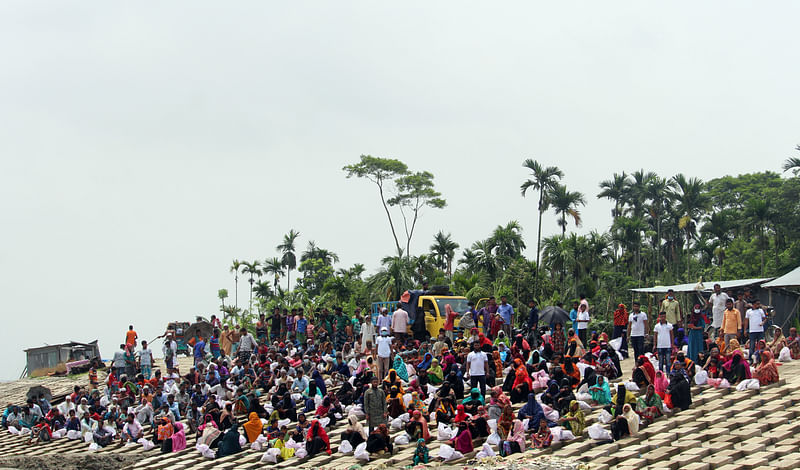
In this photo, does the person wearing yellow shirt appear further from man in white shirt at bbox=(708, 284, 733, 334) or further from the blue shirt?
the blue shirt

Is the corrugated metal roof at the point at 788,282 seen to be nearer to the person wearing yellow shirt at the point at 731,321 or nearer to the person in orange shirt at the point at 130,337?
the person wearing yellow shirt at the point at 731,321

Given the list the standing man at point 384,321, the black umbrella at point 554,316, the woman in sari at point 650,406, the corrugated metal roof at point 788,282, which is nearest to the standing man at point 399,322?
the standing man at point 384,321

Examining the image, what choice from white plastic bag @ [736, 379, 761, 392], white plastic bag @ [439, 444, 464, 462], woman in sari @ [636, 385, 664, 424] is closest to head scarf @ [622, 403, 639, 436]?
woman in sari @ [636, 385, 664, 424]

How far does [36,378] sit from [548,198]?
84.0 ft

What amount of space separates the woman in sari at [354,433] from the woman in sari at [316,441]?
1.44ft

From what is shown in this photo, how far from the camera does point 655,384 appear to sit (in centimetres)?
1429

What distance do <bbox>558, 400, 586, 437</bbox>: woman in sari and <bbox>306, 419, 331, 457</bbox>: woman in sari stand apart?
4.53m

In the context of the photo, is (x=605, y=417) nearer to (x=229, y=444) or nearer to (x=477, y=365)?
(x=477, y=365)

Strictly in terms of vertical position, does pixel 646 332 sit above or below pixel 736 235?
below

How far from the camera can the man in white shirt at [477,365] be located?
1513 cm

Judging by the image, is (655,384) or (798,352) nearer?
(655,384)

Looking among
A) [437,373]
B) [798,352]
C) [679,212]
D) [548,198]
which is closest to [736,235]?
[679,212]

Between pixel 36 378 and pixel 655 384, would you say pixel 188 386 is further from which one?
pixel 36 378

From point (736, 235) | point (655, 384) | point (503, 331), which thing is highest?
point (736, 235)
